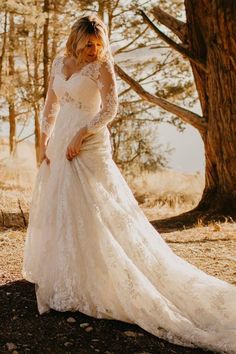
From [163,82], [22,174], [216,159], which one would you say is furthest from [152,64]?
[216,159]

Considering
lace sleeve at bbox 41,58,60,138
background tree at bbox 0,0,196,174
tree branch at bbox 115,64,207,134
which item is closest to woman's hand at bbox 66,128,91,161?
lace sleeve at bbox 41,58,60,138

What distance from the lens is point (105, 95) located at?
362 centimetres

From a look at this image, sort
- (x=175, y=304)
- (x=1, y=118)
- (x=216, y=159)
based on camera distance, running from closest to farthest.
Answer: (x=175, y=304) → (x=216, y=159) → (x=1, y=118)

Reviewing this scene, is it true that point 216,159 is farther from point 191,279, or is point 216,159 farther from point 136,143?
point 136,143

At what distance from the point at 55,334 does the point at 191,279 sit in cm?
104

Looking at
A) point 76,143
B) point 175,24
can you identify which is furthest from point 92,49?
point 175,24

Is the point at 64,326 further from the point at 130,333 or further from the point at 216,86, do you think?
the point at 216,86

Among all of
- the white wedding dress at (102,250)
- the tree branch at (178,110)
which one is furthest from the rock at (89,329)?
the tree branch at (178,110)

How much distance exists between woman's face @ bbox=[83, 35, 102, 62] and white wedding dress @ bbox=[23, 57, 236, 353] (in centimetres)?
6

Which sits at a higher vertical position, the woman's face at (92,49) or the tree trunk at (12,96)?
the tree trunk at (12,96)

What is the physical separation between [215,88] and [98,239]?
5.25 meters

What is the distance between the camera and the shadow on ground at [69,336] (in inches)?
124

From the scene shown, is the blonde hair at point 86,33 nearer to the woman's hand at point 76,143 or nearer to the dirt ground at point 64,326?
the woman's hand at point 76,143

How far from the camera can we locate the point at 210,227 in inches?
302
